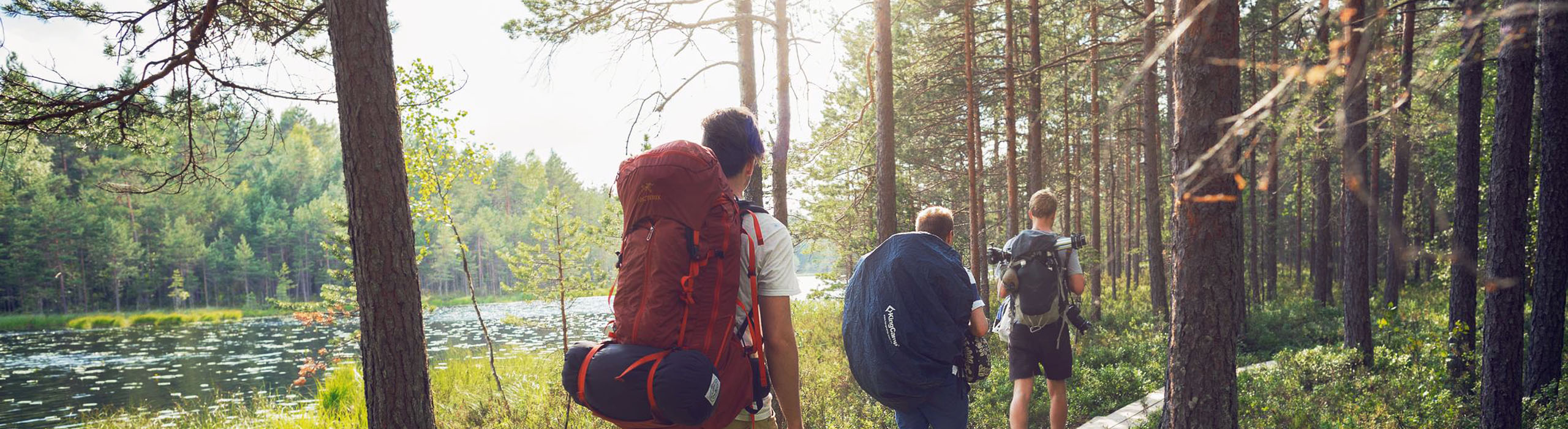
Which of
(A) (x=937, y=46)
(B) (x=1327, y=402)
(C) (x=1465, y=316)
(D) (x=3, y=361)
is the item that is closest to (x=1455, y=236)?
(C) (x=1465, y=316)

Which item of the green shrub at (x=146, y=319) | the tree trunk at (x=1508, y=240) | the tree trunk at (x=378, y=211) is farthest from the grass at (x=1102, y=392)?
the green shrub at (x=146, y=319)

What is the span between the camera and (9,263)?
38344 mm

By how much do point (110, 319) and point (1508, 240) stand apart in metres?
50.7

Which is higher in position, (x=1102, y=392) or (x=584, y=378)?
(x=584, y=378)

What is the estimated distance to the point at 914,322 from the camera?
145 inches

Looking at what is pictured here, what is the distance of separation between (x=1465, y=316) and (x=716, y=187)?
9.76 metres

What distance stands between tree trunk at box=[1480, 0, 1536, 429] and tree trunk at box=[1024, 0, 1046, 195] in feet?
21.7

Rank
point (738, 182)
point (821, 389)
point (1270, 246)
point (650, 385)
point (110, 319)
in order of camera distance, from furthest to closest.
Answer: point (110, 319) → point (1270, 246) → point (821, 389) → point (738, 182) → point (650, 385)

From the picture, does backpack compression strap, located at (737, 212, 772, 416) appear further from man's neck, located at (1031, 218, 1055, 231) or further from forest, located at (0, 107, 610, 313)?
forest, located at (0, 107, 610, 313)

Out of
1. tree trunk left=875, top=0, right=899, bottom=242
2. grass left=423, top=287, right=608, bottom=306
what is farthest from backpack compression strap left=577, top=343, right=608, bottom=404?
grass left=423, top=287, right=608, bottom=306

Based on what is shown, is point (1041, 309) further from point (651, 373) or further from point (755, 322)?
point (651, 373)

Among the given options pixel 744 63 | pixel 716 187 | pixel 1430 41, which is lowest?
pixel 716 187

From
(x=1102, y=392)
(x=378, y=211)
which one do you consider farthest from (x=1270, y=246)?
(x=378, y=211)

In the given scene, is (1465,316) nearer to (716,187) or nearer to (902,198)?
(902,198)
